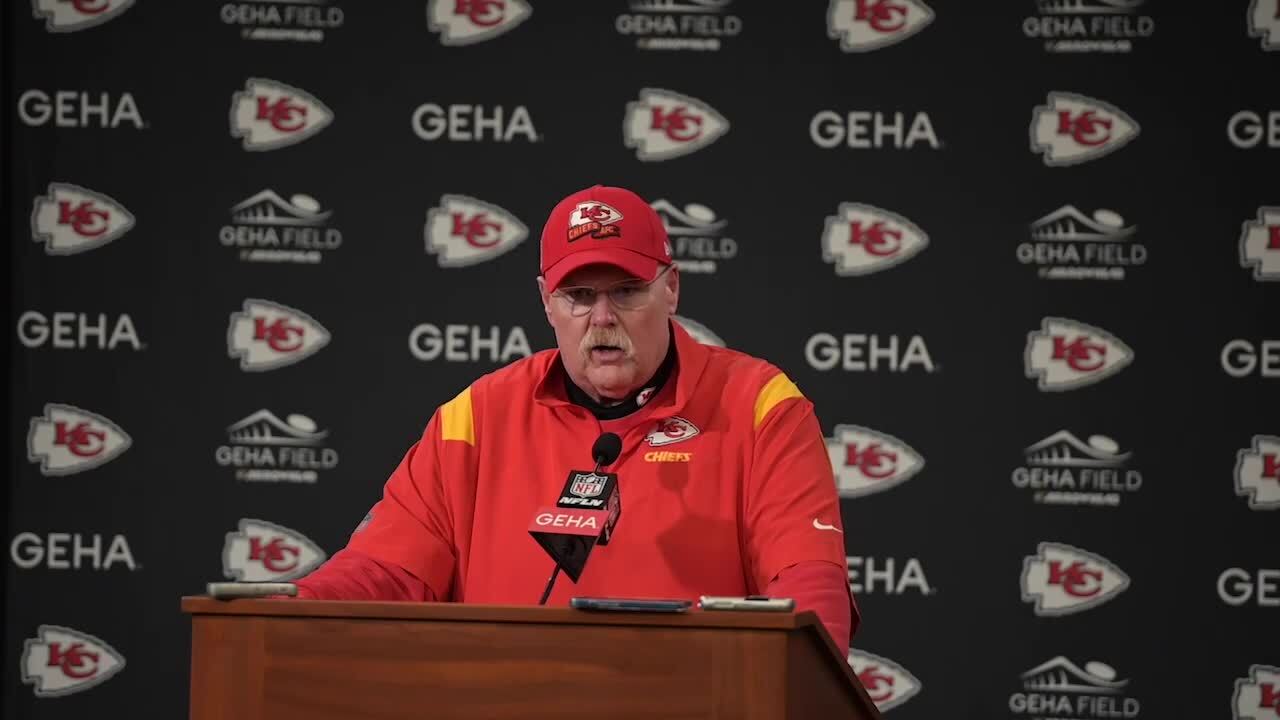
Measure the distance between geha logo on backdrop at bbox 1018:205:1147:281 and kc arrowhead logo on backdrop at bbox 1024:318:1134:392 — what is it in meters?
0.15

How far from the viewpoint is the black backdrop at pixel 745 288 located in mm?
4012

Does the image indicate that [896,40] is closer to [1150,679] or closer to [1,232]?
[1150,679]

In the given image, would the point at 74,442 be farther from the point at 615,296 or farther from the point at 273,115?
the point at 615,296

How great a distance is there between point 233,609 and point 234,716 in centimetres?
13

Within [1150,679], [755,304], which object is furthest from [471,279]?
[1150,679]

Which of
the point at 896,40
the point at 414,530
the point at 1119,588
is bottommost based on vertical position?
the point at 1119,588

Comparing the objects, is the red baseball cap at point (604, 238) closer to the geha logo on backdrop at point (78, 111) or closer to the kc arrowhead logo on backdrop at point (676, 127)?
the kc arrowhead logo on backdrop at point (676, 127)

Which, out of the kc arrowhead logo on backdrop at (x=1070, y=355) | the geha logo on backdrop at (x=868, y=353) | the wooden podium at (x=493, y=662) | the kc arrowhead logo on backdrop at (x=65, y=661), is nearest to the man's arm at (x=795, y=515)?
the wooden podium at (x=493, y=662)

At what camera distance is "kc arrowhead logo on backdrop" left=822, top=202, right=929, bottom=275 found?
4.11 metres

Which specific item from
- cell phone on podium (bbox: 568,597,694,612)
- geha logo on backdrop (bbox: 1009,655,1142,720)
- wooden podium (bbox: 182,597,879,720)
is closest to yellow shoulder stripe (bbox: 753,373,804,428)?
wooden podium (bbox: 182,597,879,720)

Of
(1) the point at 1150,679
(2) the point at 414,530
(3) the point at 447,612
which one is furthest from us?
(1) the point at 1150,679

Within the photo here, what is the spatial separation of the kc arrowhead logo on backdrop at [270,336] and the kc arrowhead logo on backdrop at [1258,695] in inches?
108

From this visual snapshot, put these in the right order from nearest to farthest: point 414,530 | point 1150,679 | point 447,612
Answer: point 447,612 → point 414,530 → point 1150,679

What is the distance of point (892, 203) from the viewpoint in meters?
4.12
